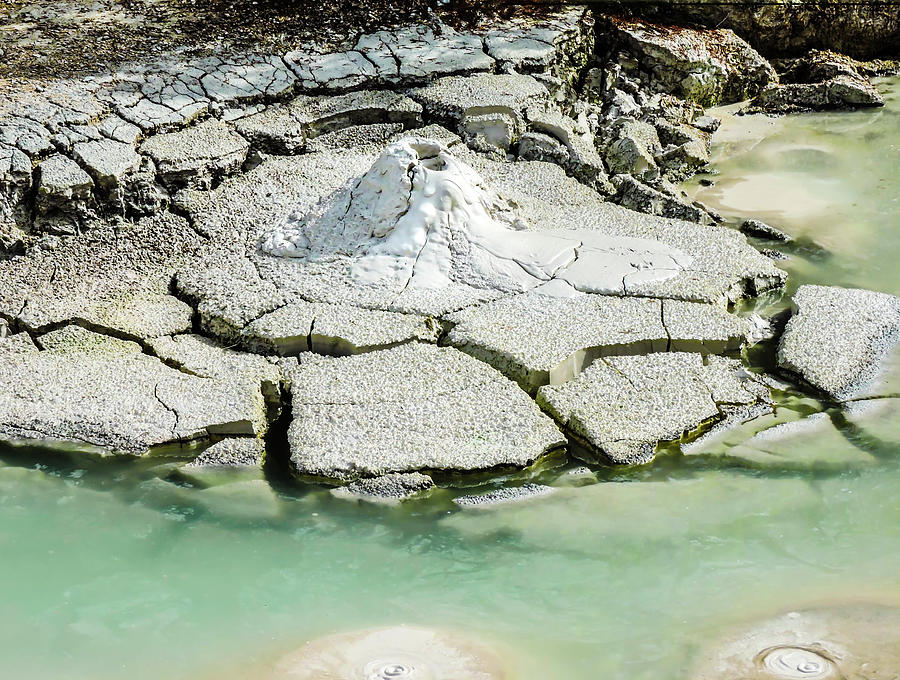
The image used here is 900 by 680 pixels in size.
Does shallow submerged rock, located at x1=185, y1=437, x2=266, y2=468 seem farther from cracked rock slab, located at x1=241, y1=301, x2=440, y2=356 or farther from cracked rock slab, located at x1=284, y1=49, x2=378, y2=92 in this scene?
cracked rock slab, located at x1=284, y1=49, x2=378, y2=92

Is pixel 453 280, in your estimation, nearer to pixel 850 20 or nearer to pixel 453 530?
pixel 453 530

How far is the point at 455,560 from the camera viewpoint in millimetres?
2568

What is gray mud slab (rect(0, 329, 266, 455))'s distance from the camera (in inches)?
116

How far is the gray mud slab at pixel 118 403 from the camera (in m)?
2.95

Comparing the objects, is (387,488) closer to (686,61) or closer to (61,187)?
(61,187)

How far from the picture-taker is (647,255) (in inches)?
148

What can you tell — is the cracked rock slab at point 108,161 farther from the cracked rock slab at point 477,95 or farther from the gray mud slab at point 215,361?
the cracked rock slab at point 477,95

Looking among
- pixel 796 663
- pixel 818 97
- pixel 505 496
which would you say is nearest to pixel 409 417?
pixel 505 496

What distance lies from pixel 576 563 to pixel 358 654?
0.67 meters

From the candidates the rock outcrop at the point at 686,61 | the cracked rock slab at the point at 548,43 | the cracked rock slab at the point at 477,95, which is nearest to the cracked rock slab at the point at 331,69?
the cracked rock slab at the point at 477,95

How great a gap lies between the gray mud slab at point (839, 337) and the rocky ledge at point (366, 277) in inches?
0.7

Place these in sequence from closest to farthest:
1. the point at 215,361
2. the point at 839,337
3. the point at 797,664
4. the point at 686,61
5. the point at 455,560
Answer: the point at 797,664
the point at 455,560
the point at 215,361
the point at 839,337
the point at 686,61

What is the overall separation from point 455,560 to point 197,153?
8.20 ft

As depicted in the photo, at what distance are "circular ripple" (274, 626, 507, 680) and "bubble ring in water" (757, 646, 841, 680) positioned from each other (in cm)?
61
